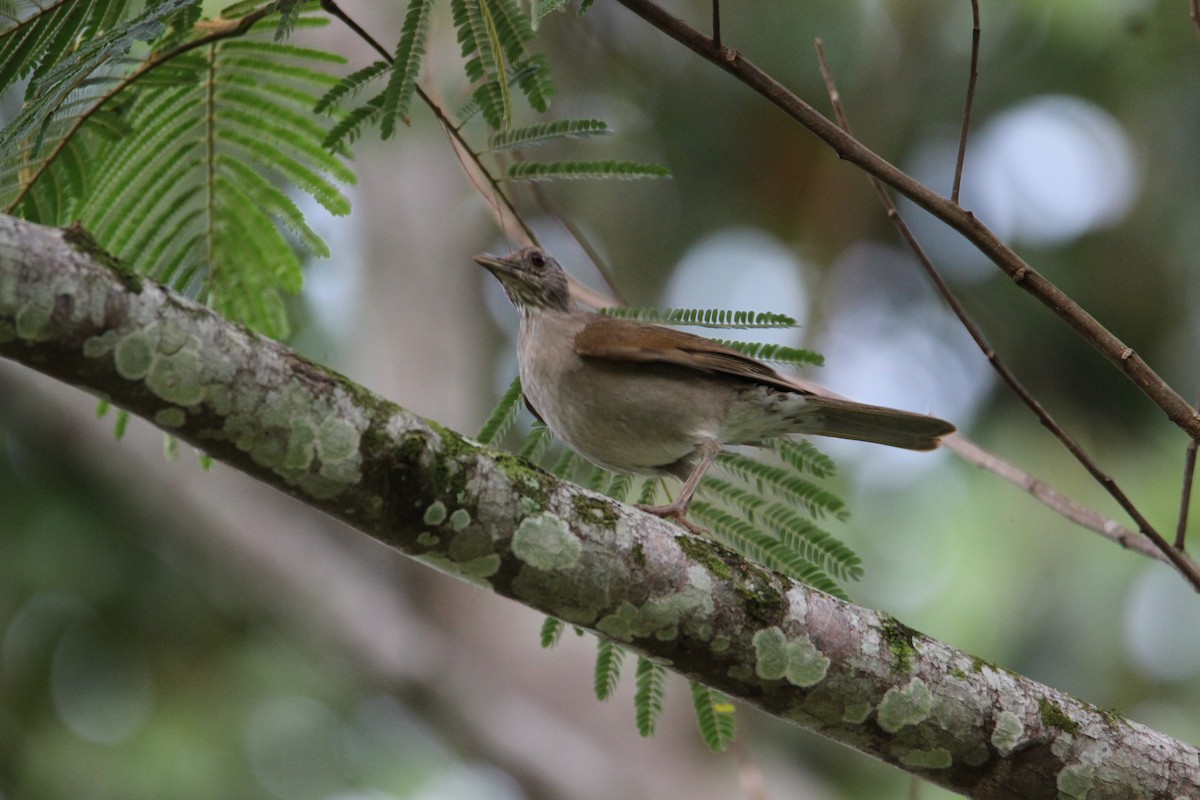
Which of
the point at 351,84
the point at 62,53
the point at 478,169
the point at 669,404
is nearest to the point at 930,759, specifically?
the point at 669,404

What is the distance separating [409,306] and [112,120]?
26.3ft

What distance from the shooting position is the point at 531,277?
555 centimetres

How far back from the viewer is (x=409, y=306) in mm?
11922

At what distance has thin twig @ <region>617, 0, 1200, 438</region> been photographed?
3.16 metres

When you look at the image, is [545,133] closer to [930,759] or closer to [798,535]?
[798,535]

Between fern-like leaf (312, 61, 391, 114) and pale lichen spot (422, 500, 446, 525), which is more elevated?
fern-like leaf (312, 61, 391, 114)

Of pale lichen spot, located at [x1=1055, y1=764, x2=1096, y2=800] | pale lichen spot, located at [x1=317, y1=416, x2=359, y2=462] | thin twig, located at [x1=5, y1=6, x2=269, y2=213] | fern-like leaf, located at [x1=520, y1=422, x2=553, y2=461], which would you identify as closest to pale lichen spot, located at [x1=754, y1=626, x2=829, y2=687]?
pale lichen spot, located at [x1=1055, y1=764, x2=1096, y2=800]

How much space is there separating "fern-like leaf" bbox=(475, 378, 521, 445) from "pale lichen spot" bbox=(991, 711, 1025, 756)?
6.74ft

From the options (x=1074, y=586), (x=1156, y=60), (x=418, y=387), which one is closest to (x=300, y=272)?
(x=418, y=387)

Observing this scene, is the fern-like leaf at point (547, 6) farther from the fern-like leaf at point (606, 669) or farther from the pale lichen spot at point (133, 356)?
the fern-like leaf at point (606, 669)

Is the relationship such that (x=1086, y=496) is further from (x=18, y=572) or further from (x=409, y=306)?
(x=18, y=572)

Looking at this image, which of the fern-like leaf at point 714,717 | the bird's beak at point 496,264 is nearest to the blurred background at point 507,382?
the bird's beak at point 496,264

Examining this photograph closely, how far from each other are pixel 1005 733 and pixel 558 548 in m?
1.49

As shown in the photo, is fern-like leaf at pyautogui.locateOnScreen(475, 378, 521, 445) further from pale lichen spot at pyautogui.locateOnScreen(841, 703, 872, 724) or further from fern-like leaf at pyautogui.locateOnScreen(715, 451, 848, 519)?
pale lichen spot at pyautogui.locateOnScreen(841, 703, 872, 724)
